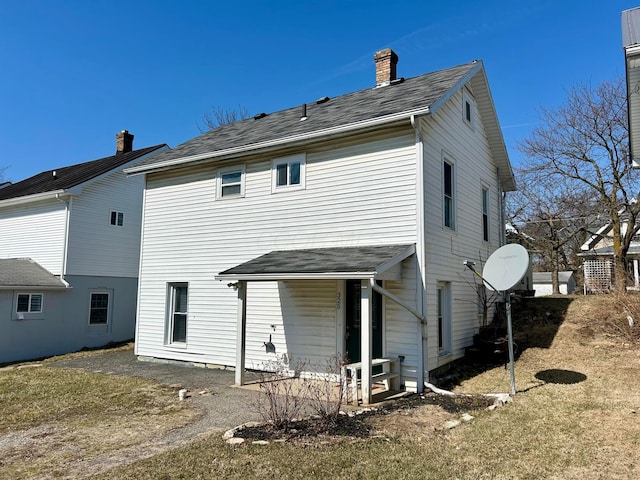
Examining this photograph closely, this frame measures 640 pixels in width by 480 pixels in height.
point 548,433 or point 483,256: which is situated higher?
point 483,256

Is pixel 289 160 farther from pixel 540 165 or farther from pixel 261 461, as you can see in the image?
pixel 540 165

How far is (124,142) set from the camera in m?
22.2

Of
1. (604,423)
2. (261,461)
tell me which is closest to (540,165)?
(604,423)

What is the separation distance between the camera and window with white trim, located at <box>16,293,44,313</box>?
15.3 m

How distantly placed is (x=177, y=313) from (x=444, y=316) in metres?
7.24

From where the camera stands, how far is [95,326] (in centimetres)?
1723

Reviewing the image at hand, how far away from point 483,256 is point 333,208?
531 centimetres

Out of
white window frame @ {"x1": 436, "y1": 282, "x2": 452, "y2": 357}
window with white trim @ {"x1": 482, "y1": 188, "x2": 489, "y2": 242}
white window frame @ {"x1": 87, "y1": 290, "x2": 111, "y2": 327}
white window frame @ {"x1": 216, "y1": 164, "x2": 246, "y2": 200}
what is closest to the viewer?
white window frame @ {"x1": 436, "y1": 282, "x2": 452, "y2": 357}

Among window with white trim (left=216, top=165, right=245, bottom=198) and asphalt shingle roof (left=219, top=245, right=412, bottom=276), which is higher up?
window with white trim (left=216, top=165, right=245, bottom=198)

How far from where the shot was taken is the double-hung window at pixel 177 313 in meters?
12.5

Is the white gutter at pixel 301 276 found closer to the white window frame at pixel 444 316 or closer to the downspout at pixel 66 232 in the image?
the white window frame at pixel 444 316

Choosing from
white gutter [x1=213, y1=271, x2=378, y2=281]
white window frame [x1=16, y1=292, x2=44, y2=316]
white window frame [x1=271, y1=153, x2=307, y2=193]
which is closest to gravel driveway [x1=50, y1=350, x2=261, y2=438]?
white gutter [x1=213, y1=271, x2=378, y2=281]

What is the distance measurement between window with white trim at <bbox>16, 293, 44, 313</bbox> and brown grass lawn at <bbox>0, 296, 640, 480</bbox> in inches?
301

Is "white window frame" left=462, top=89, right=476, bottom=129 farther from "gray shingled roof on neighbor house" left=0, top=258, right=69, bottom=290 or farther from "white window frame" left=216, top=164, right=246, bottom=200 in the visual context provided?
"gray shingled roof on neighbor house" left=0, top=258, right=69, bottom=290
